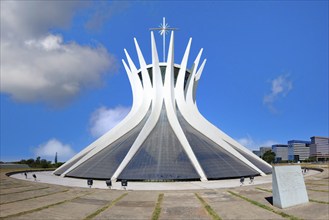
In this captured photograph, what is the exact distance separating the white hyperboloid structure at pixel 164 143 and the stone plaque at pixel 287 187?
10831 mm

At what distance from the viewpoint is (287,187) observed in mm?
13289

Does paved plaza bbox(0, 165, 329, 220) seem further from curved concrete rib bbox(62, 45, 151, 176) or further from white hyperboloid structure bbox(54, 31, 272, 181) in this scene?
curved concrete rib bbox(62, 45, 151, 176)

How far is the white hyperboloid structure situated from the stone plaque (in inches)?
426

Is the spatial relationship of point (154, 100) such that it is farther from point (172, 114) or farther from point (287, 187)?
point (287, 187)

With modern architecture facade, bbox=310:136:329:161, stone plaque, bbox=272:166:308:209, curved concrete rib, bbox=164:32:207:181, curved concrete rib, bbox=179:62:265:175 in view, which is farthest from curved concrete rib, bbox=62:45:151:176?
modern architecture facade, bbox=310:136:329:161

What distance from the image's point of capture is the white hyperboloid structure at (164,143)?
25.2m

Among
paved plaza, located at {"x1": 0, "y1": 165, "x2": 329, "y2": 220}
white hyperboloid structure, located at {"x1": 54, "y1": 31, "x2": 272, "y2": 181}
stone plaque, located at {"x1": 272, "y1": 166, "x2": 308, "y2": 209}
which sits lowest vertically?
paved plaza, located at {"x1": 0, "y1": 165, "x2": 329, "y2": 220}

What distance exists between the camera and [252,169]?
27766 millimetres

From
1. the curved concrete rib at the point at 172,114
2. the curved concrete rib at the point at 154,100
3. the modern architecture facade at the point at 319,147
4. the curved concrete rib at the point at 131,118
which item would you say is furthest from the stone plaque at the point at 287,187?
the modern architecture facade at the point at 319,147

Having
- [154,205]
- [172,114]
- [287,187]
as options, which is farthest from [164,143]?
[287,187]

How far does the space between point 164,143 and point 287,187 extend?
16.3m

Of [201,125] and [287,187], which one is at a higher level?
[201,125]

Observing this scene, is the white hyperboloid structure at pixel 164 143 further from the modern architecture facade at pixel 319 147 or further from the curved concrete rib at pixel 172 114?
the modern architecture facade at pixel 319 147

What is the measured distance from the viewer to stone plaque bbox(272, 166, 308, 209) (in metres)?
12.9
